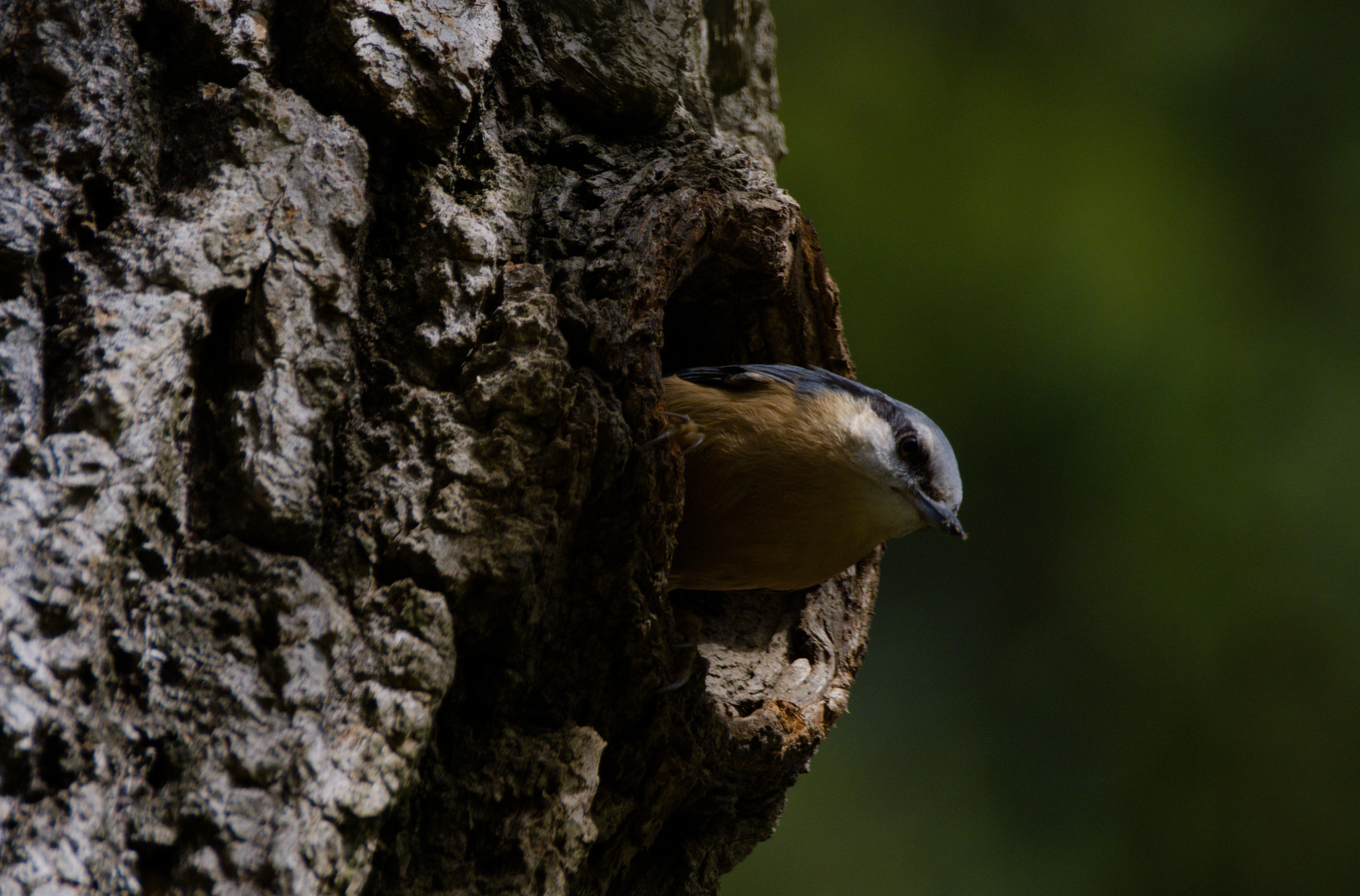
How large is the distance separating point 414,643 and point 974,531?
3593 millimetres

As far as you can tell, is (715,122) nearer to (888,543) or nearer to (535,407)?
(535,407)

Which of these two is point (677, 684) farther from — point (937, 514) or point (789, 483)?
point (937, 514)

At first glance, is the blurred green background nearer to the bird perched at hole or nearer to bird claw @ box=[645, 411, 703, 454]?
the bird perched at hole

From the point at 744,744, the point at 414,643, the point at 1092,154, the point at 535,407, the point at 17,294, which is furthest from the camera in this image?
the point at 1092,154

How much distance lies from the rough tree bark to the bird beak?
2.56ft

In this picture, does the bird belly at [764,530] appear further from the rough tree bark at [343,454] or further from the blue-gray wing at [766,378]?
the rough tree bark at [343,454]

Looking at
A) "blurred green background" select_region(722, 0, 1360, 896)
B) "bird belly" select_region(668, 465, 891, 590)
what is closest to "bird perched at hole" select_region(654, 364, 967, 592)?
"bird belly" select_region(668, 465, 891, 590)

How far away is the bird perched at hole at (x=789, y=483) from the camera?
249cm

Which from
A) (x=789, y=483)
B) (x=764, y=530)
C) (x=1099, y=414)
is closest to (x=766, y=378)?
(x=789, y=483)

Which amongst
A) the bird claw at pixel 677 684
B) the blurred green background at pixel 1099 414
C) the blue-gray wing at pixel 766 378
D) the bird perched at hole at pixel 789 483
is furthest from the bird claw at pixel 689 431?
A: the blurred green background at pixel 1099 414

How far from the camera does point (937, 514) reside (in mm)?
2568

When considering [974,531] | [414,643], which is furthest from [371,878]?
[974,531]

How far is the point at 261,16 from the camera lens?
161 cm

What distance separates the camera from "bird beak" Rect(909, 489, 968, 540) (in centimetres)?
255
